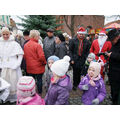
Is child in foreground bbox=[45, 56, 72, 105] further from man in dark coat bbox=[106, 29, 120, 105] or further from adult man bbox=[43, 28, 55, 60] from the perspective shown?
adult man bbox=[43, 28, 55, 60]

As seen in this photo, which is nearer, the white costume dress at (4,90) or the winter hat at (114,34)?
the winter hat at (114,34)

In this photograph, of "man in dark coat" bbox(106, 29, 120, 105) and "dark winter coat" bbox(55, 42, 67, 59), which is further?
"dark winter coat" bbox(55, 42, 67, 59)

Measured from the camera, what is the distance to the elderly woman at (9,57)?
8.54ft

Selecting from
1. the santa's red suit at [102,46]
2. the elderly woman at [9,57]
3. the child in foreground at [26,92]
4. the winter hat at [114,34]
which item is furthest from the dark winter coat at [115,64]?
the elderly woman at [9,57]

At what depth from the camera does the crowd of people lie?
5.46 feet

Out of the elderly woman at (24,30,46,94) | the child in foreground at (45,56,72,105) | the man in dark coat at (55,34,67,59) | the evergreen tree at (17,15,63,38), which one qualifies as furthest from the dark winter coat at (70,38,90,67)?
the evergreen tree at (17,15,63,38)

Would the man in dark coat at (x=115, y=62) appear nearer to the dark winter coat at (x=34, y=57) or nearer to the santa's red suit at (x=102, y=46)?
the santa's red suit at (x=102, y=46)

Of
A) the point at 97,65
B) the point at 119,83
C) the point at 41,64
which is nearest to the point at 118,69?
the point at 119,83

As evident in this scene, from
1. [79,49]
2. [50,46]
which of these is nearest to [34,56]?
[50,46]

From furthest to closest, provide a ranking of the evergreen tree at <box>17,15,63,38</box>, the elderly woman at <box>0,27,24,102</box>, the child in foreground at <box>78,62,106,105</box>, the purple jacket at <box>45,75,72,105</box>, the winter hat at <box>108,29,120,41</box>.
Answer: the evergreen tree at <box>17,15,63,38</box>
the elderly woman at <box>0,27,24,102</box>
the winter hat at <box>108,29,120,41</box>
the child in foreground at <box>78,62,106,105</box>
the purple jacket at <box>45,75,72,105</box>

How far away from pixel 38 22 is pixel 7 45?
539cm

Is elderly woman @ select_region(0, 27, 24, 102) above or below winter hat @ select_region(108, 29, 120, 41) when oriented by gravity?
below

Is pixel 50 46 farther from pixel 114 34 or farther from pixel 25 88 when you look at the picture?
pixel 25 88

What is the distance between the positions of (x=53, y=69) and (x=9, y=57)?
1.44m
